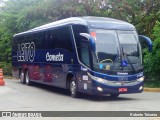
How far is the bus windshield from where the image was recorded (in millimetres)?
15031

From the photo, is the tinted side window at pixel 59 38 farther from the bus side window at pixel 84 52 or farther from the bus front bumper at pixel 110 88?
the bus front bumper at pixel 110 88

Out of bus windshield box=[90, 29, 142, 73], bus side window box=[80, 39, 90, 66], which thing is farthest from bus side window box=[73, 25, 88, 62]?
bus windshield box=[90, 29, 142, 73]

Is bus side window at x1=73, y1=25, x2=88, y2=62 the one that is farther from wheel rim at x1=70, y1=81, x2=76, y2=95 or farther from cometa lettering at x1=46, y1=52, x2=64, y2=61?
cometa lettering at x1=46, y1=52, x2=64, y2=61

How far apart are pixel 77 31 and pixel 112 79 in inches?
106

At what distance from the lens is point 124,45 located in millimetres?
15617

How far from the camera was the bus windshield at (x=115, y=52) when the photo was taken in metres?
15.0

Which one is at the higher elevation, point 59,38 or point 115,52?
point 59,38

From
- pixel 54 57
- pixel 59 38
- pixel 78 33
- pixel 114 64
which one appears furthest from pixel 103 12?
pixel 114 64

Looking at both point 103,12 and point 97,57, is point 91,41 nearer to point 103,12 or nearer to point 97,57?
point 97,57

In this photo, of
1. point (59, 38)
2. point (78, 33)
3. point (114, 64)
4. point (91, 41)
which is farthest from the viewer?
point (59, 38)

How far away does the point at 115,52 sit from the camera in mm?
15273

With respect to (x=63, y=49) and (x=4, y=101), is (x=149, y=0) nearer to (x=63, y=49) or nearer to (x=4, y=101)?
(x=63, y=49)

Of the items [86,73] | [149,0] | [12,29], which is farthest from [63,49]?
[12,29]

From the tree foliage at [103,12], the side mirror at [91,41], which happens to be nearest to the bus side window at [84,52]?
the side mirror at [91,41]
